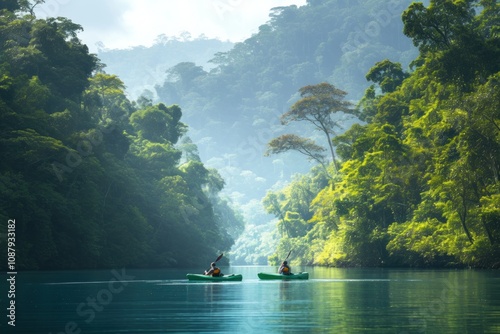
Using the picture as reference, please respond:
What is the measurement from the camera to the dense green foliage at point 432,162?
57.8 meters

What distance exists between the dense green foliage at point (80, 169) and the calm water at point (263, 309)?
24169mm

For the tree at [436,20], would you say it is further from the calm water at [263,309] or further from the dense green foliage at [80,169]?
the calm water at [263,309]

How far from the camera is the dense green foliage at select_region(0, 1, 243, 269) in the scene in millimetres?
61969

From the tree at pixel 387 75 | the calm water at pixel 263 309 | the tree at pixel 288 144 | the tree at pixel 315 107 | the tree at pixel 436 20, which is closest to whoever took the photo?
the calm water at pixel 263 309

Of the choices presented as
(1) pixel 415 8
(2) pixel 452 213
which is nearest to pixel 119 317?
(2) pixel 452 213

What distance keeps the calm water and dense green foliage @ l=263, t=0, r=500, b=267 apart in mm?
20166

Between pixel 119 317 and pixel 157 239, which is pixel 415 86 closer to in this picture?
pixel 157 239

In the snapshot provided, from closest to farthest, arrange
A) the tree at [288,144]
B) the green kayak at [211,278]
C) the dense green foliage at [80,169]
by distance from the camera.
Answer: the green kayak at [211,278], the dense green foliage at [80,169], the tree at [288,144]

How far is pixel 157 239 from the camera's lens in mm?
99062

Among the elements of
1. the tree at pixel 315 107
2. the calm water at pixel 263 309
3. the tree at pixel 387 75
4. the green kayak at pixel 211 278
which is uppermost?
the tree at pixel 387 75

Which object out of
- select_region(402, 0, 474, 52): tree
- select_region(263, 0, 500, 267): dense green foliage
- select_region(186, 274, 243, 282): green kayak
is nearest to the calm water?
select_region(186, 274, 243, 282): green kayak

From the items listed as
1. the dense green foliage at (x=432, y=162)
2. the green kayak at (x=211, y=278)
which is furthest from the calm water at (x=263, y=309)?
the dense green foliage at (x=432, y=162)

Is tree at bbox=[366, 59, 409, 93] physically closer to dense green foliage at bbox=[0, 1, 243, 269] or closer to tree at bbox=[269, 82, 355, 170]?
tree at bbox=[269, 82, 355, 170]

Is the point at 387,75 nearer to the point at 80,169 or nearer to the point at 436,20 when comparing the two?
the point at 436,20
